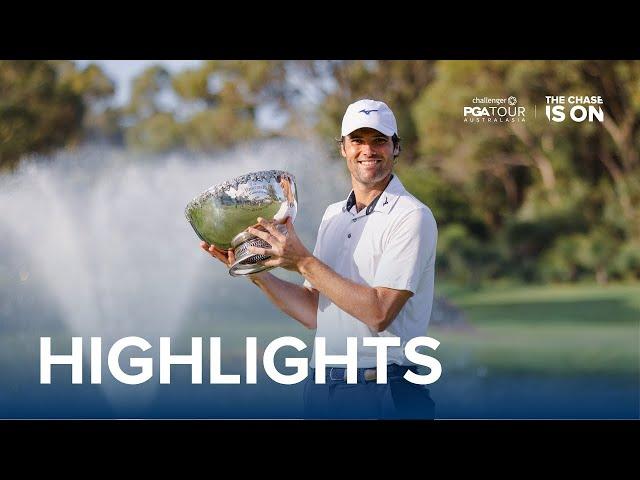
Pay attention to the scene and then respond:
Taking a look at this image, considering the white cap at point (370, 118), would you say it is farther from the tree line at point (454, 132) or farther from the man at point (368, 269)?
the tree line at point (454, 132)

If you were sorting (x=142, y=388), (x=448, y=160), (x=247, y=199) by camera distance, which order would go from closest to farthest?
(x=247, y=199)
(x=142, y=388)
(x=448, y=160)

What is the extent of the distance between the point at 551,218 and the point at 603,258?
36 cm

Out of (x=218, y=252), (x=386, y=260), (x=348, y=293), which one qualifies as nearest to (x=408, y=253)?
(x=386, y=260)

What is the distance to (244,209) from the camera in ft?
8.61

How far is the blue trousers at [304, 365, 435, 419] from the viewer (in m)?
2.62

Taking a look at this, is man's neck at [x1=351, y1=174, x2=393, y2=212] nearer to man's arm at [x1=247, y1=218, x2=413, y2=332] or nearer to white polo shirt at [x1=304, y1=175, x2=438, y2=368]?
white polo shirt at [x1=304, y1=175, x2=438, y2=368]

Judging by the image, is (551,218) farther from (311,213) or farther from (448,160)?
(311,213)

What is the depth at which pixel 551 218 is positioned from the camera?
6.57 meters

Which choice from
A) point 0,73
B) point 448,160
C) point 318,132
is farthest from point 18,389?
point 448,160

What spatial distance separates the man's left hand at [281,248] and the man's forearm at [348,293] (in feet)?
0.07

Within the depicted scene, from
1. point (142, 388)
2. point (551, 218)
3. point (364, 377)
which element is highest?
point (551, 218)

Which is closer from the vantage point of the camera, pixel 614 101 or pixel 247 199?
pixel 247 199

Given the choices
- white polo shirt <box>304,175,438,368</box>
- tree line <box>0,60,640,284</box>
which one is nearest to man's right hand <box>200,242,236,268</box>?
white polo shirt <box>304,175,438,368</box>

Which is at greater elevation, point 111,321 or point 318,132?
point 318,132
